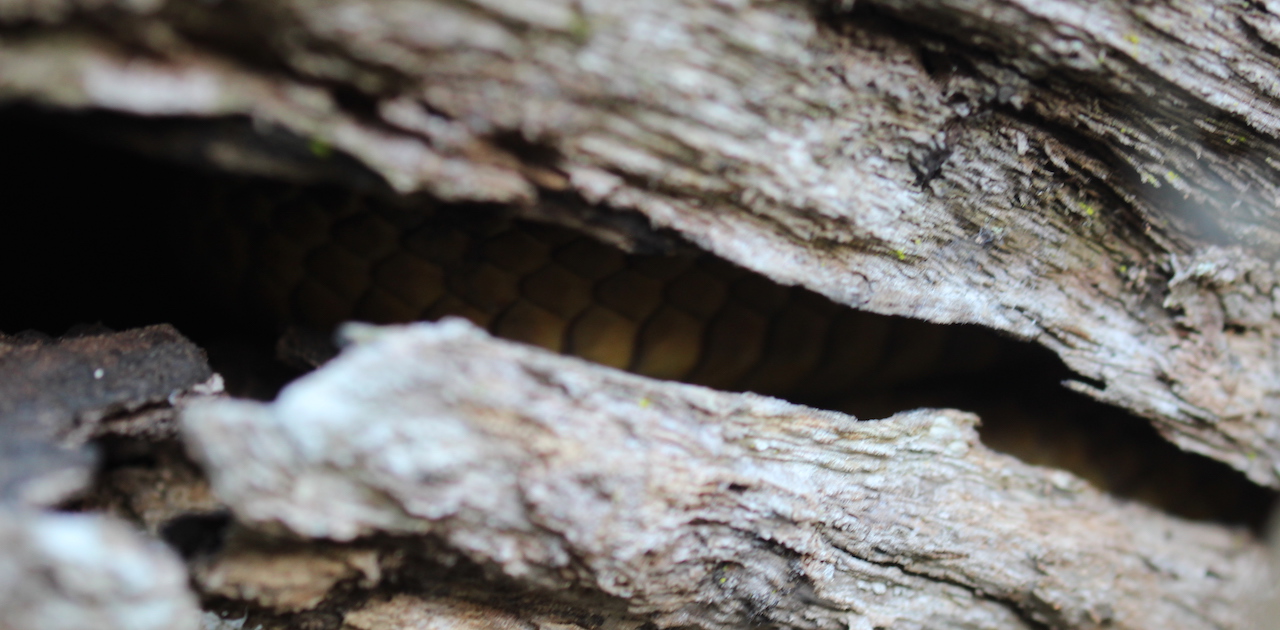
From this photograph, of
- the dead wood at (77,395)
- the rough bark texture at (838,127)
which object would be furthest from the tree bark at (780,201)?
the dead wood at (77,395)

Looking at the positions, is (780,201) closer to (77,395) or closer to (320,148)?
(320,148)

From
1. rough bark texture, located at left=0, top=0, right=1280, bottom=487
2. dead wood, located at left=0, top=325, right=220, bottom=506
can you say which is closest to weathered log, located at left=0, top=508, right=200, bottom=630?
Result: dead wood, located at left=0, top=325, right=220, bottom=506

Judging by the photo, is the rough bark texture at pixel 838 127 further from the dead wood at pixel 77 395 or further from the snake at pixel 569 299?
the dead wood at pixel 77 395

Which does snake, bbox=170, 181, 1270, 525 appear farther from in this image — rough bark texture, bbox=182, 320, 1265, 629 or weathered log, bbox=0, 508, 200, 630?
weathered log, bbox=0, 508, 200, 630

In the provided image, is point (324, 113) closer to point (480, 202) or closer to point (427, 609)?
point (480, 202)

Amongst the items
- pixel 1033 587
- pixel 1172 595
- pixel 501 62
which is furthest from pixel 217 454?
pixel 1172 595

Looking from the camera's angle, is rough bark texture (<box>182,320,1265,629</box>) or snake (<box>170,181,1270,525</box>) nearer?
rough bark texture (<box>182,320,1265,629</box>)
